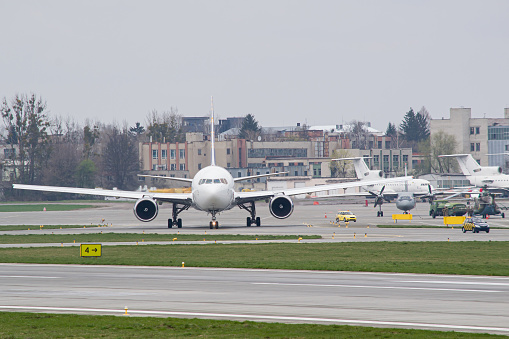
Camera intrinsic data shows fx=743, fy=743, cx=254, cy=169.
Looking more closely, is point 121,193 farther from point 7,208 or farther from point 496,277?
point 7,208

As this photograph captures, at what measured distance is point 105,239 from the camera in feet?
156

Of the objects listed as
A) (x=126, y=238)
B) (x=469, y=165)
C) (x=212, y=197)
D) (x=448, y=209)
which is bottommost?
(x=448, y=209)

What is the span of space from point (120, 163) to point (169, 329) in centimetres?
14095

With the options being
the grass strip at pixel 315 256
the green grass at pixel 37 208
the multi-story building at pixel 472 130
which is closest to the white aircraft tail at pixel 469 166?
the multi-story building at pixel 472 130

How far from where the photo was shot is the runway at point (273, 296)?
1856cm

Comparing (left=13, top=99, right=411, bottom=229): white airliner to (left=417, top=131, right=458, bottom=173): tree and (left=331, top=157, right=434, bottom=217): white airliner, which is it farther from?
(left=417, top=131, right=458, bottom=173): tree

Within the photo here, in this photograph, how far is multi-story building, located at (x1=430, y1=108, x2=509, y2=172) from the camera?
172 metres

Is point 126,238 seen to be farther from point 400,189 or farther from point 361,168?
point 361,168

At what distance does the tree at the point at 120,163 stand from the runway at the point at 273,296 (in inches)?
4926

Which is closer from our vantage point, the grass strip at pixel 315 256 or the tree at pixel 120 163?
the grass strip at pixel 315 256

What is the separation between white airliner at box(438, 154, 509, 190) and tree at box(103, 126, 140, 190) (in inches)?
2624

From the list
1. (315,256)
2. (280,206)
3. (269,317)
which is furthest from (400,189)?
(269,317)

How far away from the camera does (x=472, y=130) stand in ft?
586

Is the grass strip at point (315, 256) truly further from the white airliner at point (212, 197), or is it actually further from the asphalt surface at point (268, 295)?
the white airliner at point (212, 197)
